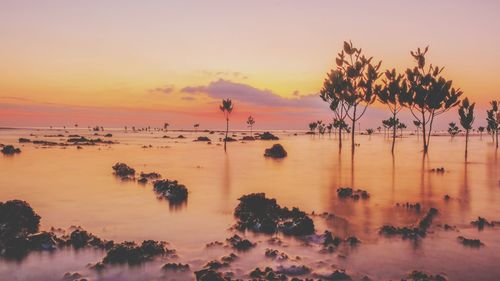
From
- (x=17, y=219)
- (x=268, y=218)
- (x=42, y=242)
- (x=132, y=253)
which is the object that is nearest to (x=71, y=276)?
(x=132, y=253)

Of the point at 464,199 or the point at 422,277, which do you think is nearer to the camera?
the point at 422,277

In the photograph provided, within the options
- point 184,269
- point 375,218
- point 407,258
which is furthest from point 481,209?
point 184,269

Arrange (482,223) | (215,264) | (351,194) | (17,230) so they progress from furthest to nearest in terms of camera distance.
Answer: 1. (351,194)
2. (482,223)
3. (17,230)
4. (215,264)

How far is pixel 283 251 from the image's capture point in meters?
11.5

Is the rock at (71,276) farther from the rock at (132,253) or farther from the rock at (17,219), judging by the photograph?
the rock at (17,219)

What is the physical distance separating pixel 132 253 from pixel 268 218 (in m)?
5.50

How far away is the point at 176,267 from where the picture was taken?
10.1m

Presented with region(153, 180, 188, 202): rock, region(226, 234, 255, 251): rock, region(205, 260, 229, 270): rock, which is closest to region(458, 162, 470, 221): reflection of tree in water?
region(226, 234, 255, 251): rock

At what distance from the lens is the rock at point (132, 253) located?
34.4 feet

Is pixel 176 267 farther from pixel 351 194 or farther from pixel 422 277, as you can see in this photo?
pixel 351 194

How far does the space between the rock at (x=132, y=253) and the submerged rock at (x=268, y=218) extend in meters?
3.73

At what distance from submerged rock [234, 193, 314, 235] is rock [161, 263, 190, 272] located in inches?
162

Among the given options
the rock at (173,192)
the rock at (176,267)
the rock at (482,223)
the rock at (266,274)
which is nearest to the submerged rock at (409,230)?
the rock at (482,223)

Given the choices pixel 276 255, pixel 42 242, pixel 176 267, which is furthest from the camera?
pixel 42 242
